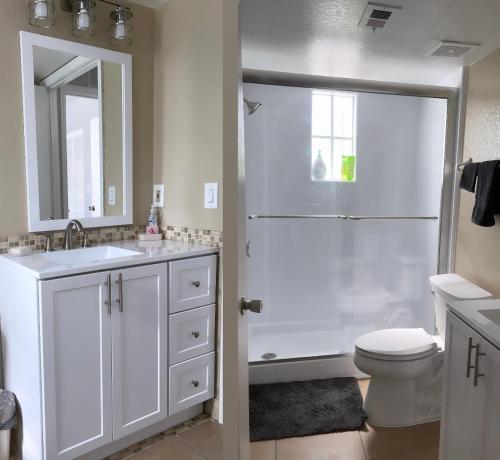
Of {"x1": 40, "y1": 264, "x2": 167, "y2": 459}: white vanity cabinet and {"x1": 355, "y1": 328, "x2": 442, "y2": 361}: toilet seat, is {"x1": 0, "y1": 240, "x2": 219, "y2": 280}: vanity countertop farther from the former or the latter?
{"x1": 355, "y1": 328, "x2": 442, "y2": 361}: toilet seat

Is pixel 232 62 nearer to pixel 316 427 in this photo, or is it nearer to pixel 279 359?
pixel 316 427

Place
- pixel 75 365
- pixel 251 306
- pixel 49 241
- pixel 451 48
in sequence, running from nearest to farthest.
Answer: pixel 251 306, pixel 75 365, pixel 49 241, pixel 451 48

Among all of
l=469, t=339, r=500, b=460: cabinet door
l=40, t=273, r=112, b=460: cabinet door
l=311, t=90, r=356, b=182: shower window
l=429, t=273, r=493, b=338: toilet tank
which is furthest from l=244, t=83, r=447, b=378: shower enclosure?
l=469, t=339, r=500, b=460: cabinet door

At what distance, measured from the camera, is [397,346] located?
2064 millimetres

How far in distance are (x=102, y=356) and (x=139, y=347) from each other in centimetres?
17

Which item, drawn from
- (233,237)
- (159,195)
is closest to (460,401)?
(233,237)

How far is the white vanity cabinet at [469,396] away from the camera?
3.89ft

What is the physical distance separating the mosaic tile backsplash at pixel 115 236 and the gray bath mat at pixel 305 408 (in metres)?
0.92

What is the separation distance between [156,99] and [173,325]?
127 centimetres

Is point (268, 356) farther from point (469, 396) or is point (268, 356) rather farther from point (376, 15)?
point (376, 15)

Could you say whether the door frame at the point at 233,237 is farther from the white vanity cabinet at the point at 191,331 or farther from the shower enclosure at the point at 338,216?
the shower enclosure at the point at 338,216

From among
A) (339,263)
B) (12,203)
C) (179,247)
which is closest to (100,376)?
(179,247)

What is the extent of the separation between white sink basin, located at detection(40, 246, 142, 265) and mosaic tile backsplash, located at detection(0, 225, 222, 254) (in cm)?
10

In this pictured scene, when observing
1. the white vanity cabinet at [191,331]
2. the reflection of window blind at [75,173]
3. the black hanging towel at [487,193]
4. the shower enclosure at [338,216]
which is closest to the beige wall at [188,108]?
the white vanity cabinet at [191,331]
